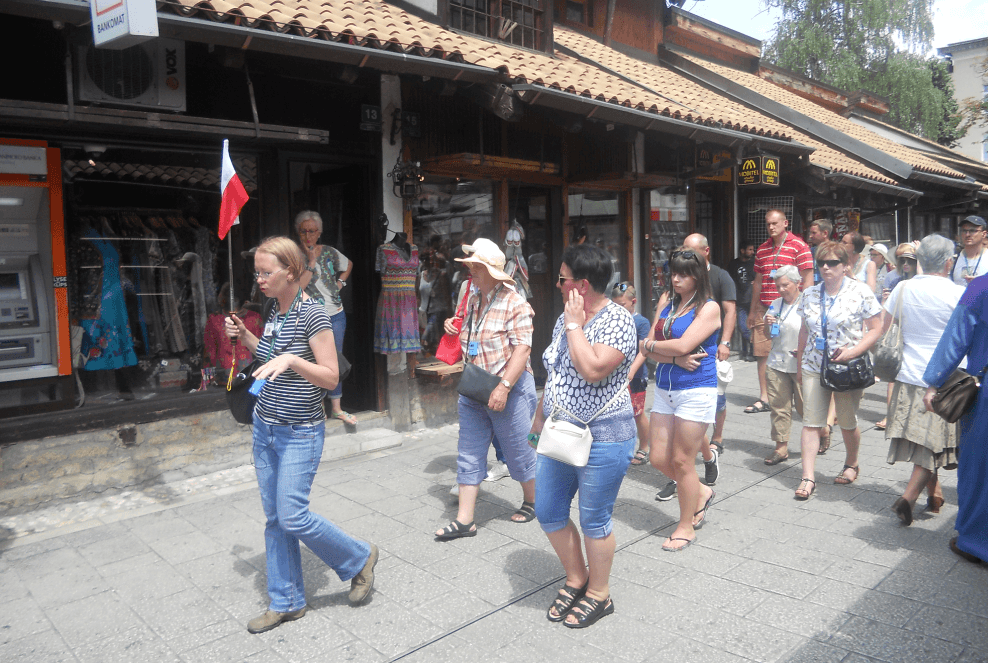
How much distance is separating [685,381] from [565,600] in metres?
1.50

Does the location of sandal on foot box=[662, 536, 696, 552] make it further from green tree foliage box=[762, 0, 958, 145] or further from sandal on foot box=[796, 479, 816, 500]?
green tree foliage box=[762, 0, 958, 145]

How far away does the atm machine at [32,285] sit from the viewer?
529cm

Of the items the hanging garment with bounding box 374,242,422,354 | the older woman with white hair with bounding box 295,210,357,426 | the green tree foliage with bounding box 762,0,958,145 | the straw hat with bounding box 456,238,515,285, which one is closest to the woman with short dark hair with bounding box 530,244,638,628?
the straw hat with bounding box 456,238,515,285

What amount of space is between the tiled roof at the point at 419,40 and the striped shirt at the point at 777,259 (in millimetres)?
2005

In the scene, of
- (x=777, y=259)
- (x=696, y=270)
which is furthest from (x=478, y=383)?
(x=777, y=259)

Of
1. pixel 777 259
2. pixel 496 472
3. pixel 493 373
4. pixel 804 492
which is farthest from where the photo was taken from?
pixel 777 259

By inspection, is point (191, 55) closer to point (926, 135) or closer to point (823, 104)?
point (823, 104)

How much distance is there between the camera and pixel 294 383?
340 centimetres

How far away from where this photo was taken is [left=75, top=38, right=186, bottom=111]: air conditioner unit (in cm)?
529

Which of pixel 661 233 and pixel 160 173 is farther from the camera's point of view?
pixel 661 233

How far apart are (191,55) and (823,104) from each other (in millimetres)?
18745

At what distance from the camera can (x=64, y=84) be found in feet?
17.3

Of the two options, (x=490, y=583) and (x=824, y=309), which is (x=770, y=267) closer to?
(x=824, y=309)

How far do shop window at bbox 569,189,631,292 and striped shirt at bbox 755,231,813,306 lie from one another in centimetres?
204
